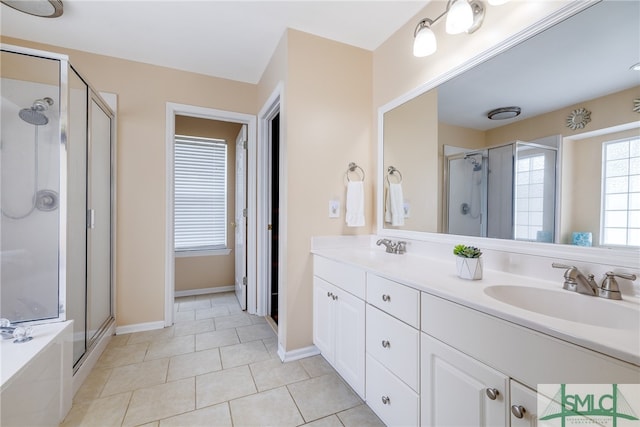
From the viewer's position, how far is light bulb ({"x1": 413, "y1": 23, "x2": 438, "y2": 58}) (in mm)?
1604

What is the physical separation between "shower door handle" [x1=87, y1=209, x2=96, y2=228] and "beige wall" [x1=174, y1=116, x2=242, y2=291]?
1490 mm

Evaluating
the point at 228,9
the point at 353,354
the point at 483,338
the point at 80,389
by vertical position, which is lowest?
the point at 80,389

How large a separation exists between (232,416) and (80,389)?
1037mm

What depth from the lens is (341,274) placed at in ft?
5.60

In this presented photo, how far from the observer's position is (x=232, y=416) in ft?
4.81

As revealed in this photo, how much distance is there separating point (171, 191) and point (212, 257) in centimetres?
130

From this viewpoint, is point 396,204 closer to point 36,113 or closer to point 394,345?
point 394,345

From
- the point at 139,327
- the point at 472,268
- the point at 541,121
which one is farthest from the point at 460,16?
the point at 139,327

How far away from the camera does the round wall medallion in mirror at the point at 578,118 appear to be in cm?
109

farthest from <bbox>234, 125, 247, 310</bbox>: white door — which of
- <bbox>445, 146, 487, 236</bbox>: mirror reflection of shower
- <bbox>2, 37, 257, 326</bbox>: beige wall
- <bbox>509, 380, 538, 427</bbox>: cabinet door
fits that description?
<bbox>509, 380, 538, 427</bbox>: cabinet door

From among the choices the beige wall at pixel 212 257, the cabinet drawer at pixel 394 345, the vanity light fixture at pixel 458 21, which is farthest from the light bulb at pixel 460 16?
the beige wall at pixel 212 257

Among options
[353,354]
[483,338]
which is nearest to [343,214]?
[353,354]

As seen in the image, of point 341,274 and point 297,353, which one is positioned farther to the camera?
point 297,353

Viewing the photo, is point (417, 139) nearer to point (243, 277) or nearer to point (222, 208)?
point (243, 277)
